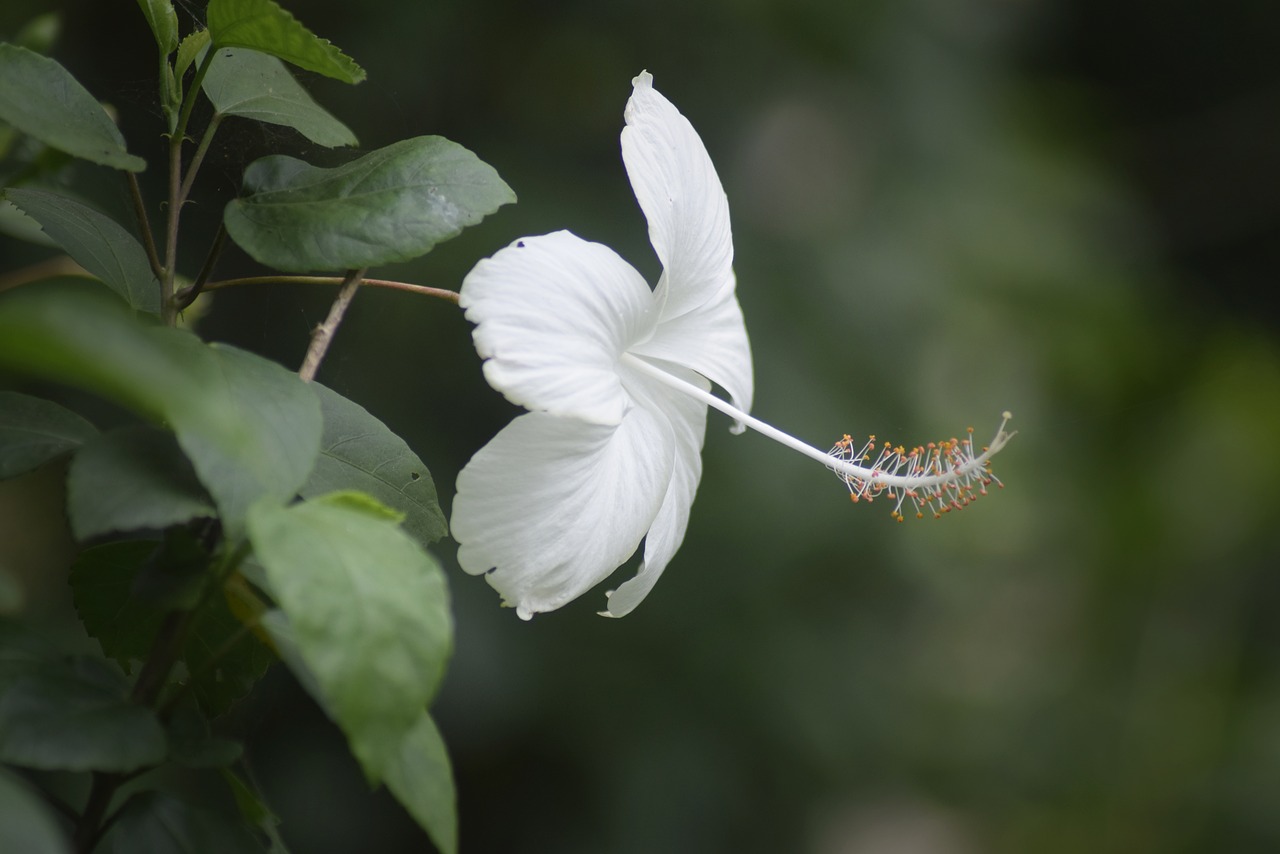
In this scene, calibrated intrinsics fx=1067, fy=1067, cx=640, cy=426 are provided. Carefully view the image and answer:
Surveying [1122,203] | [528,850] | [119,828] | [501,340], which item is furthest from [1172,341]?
[119,828]

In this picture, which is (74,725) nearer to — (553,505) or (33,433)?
(33,433)

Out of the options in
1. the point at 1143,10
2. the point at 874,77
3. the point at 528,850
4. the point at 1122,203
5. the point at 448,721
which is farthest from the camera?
the point at 1143,10

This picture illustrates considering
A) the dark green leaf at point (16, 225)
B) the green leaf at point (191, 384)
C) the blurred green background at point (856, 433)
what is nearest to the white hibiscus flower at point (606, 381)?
the green leaf at point (191, 384)

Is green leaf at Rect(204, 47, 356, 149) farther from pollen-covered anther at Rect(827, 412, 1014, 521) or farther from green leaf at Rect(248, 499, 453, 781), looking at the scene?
pollen-covered anther at Rect(827, 412, 1014, 521)

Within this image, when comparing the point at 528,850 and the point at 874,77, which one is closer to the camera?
the point at 528,850

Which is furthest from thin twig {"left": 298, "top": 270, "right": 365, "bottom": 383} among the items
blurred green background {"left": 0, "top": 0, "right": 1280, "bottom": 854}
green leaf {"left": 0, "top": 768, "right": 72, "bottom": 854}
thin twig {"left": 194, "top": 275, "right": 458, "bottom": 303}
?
blurred green background {"left": 0, "top": 0, "right": 1280, "bottom": 854}

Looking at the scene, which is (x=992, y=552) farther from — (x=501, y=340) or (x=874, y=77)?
(x=501, y=340)
